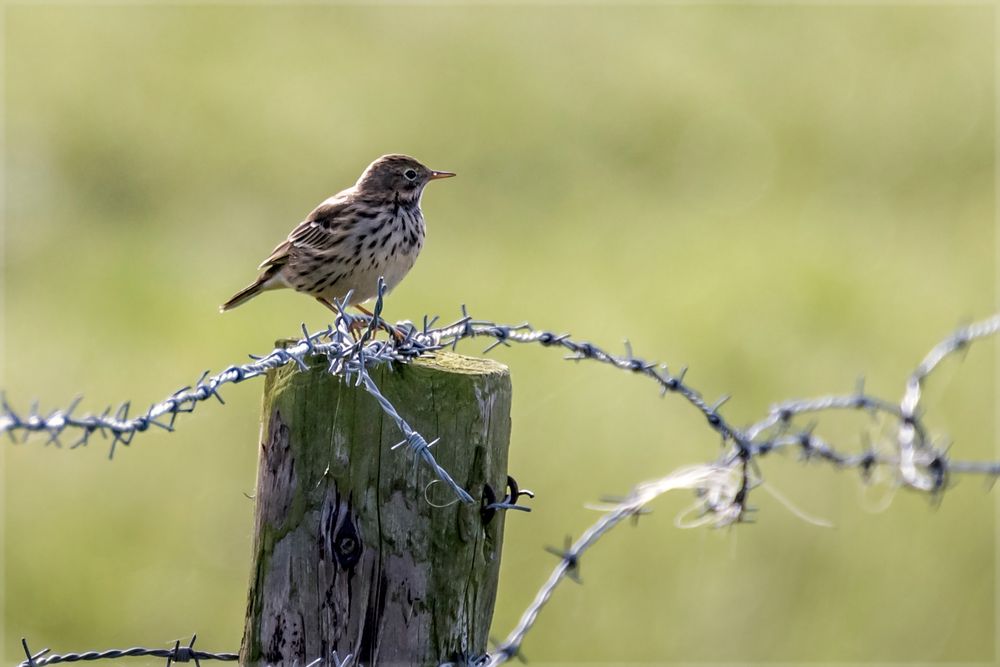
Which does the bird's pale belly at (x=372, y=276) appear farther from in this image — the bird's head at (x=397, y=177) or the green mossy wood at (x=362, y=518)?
the green mossy wood at (x=362, y=518)

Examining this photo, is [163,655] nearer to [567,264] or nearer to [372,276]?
[372,276]

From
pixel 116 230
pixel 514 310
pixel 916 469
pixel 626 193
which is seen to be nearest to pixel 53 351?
pixel 116 230

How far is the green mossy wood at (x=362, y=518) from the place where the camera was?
12.5ft

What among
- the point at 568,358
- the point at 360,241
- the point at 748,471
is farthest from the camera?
the point at 360,241

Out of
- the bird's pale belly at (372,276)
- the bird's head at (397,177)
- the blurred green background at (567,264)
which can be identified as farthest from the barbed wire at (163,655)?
the blurred green background at (567,264)

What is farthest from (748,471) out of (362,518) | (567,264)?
(567,264)

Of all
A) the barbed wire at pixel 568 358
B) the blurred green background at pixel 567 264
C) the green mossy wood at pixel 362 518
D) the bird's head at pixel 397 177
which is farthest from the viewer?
the blurred green background at pixel 567 264

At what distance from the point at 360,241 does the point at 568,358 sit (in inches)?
94.5

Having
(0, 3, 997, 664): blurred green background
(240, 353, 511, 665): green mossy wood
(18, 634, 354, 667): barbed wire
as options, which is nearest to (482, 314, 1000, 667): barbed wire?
Answer: (240, 353, 511, 665): green mossy wood

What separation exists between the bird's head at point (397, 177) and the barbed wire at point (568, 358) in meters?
2.17

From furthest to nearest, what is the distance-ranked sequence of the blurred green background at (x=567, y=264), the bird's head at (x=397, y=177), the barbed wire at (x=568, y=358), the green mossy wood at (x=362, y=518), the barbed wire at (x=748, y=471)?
the blurred green background at (x=567, y=264), the bird's head at (x=397, y=177), the barbed wire at (x=748, y=471), the green mossy wood at (x=362, y=518), the barbed wire at (x=568, y=358)

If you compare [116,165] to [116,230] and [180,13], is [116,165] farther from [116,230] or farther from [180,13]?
[180,13]

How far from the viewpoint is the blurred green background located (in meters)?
9.25

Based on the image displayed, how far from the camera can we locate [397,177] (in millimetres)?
7430
